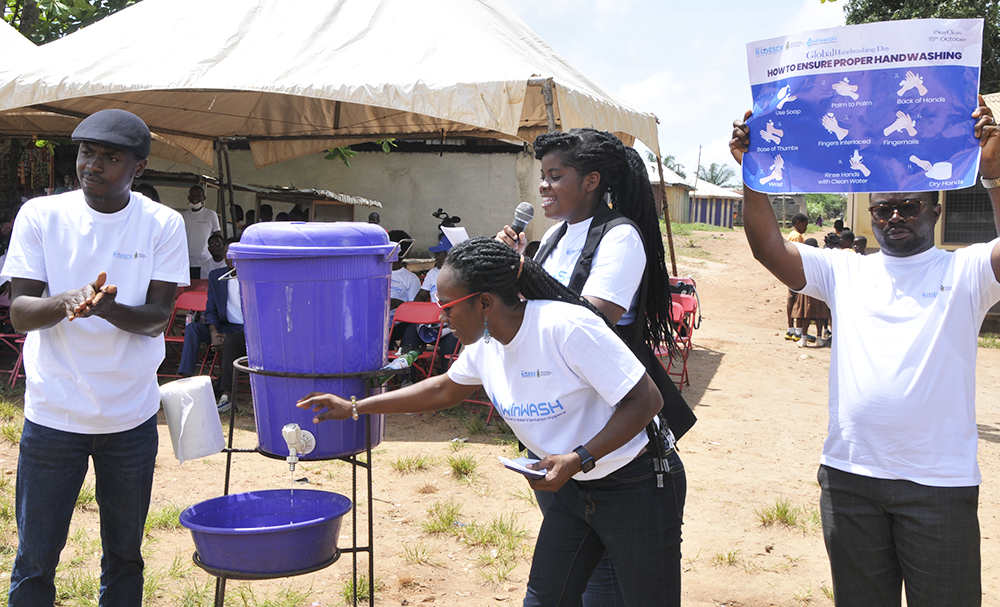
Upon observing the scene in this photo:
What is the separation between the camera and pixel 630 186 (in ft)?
9.70

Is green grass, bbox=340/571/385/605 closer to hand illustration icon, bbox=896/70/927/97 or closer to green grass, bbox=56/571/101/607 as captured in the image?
green grass, bbox=56/571/101/607

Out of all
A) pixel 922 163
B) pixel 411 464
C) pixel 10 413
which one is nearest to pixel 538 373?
pixel 922 163

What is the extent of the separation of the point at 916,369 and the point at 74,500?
2.74m

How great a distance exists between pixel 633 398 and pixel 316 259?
1.25 m

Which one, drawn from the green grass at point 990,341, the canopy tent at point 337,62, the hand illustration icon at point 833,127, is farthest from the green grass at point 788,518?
the green grass at point 990,341

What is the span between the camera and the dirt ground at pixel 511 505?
3.79 metres

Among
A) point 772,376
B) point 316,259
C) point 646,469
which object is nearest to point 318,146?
point 772,376

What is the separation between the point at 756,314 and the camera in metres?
15.8

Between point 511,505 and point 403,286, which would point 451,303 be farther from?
point 403,286

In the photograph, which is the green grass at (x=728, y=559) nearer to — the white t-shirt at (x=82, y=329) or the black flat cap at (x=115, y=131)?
the white t-shirt at (x=82, y=329)

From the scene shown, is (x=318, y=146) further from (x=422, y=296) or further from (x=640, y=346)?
(x=640, y=346)


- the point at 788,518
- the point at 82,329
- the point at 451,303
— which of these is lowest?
the point at 788,518

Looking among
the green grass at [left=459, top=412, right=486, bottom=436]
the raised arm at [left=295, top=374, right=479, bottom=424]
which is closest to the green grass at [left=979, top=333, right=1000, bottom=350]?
the green grass at [left=459, top=412, right=486, bottom=436]

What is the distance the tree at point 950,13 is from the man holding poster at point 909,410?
14358mm
